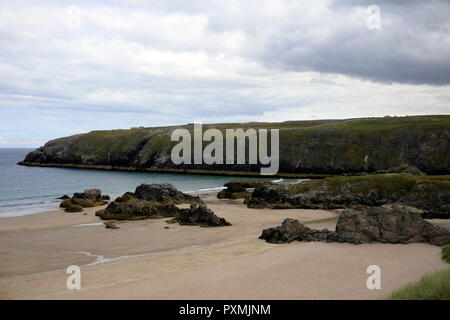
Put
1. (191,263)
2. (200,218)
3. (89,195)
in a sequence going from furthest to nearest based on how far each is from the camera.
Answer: (89,195) < (200,218) < (191,263)

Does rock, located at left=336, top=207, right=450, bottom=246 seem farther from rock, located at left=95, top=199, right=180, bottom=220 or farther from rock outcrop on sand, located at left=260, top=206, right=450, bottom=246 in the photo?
rock, located at left=95, top=199, right=180, bottom=220

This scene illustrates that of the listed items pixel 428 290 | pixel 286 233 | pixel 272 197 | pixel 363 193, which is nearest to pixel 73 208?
pixel 272 197

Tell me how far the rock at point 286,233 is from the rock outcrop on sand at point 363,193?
15.7 meters

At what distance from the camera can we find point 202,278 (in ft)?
52.8

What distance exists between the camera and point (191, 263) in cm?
1981

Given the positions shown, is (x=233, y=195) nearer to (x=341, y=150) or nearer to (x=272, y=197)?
(x=272, y=197)

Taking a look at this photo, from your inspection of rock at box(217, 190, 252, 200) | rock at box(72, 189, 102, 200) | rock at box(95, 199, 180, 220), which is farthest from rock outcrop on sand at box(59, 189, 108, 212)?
rock at box(217, 190, 252, 200)

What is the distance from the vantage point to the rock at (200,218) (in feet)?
105

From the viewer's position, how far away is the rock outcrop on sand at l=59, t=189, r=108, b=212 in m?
41.3

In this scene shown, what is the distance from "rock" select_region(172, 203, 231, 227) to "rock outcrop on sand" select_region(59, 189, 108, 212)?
46.7 ft

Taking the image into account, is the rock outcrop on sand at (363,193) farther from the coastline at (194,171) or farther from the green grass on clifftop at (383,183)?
the coastline at (194,171)

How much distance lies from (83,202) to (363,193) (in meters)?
31.1
